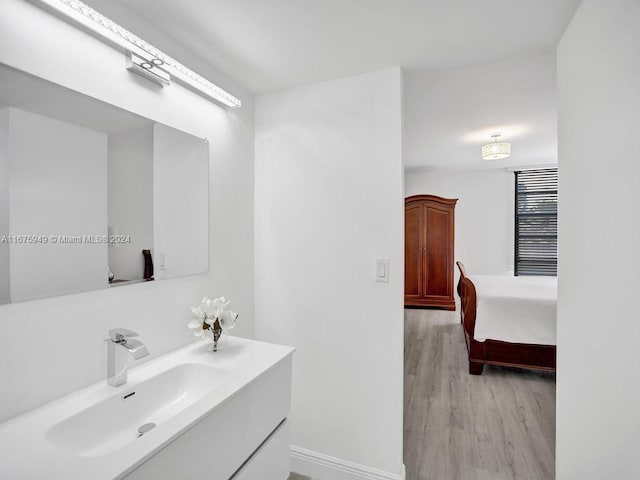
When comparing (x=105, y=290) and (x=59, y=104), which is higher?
(x=59, y=104)

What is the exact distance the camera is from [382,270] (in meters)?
1.81

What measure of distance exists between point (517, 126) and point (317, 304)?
2.87 m

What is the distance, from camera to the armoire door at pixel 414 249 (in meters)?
5.69

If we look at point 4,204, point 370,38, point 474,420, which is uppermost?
point 370,38

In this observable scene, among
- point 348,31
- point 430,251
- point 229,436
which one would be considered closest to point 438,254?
point 430,251

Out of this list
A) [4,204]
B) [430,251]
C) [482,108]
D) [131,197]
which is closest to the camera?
[4,204]

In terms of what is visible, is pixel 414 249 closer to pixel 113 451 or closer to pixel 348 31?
pixel 348 31

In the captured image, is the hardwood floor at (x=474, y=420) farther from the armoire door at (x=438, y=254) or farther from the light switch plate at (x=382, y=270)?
the armoire door at (x=438, y=254)

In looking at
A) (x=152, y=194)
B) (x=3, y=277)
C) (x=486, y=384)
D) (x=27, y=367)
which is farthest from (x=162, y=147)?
(x=486, y=384)

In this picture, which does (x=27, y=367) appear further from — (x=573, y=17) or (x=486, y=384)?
(x=486, y=384)

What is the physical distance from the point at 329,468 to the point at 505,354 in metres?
2.23

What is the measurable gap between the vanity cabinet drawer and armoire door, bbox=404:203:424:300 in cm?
459

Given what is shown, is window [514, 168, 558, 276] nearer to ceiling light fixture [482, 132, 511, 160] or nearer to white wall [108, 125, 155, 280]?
ceiling light fixture [482, 132, 511, 160]

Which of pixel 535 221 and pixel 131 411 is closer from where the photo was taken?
pixel 131 411
